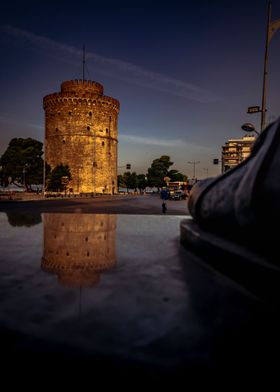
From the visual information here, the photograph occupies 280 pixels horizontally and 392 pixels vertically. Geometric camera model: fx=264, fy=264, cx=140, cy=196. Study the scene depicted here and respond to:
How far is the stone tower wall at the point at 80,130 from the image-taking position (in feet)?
183

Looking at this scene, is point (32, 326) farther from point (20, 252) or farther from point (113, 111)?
point (113, 111)

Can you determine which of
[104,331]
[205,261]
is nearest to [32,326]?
[104,331]

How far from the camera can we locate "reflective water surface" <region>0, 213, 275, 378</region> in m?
1.74

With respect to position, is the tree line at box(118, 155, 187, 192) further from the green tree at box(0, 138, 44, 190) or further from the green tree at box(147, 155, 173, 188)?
the green tree at box(0, 138, 44, 190)

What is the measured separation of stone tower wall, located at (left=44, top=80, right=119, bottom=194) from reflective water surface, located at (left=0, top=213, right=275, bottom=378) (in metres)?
53.1

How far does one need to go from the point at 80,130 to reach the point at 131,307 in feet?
190

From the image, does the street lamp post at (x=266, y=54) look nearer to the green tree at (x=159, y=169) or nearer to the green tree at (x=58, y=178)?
the green tree at (x=58, y=178)

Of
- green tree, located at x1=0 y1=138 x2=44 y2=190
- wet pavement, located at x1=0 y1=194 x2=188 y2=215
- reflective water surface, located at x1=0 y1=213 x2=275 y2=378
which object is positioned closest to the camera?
reflective water surface, located at x1=0 y1=213 x2=275 y2=378

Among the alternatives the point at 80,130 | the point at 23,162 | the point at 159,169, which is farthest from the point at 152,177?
the point at 23,162

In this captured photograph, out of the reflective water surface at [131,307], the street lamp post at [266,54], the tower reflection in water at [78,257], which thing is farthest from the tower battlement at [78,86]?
the reflective water surface at [131,307]

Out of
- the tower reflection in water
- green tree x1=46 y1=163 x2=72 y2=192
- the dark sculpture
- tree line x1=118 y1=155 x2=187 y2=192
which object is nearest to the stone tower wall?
green tree x1=46 y1=163 x2=72 y2=192

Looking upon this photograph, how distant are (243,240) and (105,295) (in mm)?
1756

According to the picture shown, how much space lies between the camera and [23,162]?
43.0 m

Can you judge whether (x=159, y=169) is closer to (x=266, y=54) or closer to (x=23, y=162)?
(x=23, y=162)
